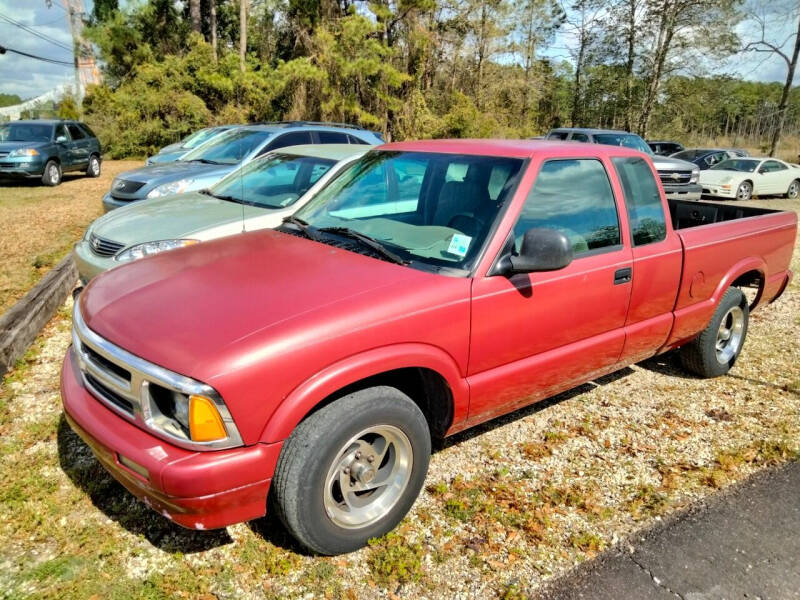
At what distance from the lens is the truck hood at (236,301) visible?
235 centimetres

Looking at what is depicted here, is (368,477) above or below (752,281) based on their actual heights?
below

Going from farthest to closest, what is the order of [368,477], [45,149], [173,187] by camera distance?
[45,149] → [173,187] → [368,477]

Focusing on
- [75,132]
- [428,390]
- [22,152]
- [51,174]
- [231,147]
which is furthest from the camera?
[75,132]

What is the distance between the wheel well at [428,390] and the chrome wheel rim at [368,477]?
272 mm

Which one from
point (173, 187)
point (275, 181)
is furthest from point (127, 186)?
point (275, 181)

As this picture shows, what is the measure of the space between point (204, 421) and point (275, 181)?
4372mm

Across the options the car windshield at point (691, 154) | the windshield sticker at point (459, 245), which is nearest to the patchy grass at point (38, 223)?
the windshield sticker at point (459, 245)

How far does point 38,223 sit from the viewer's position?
10.5m

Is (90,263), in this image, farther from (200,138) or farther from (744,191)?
(744,191)

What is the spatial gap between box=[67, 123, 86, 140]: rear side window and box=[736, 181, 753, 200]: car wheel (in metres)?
19.5

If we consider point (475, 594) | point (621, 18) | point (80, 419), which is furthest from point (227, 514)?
point (621, 18)

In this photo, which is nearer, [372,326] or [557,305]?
[372,326]

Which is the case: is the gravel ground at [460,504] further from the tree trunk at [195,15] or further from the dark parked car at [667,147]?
the tree trunk at [195,15]

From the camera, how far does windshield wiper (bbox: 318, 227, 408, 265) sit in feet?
9.94
